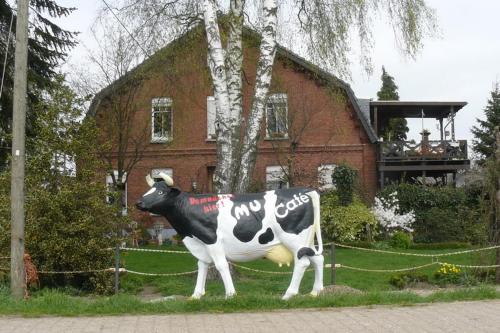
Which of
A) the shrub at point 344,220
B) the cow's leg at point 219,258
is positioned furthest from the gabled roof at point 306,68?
the cow's leg at point 219,258

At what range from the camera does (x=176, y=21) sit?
16156mm

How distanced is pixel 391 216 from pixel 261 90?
13.3m

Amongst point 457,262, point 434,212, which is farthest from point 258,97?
point 434,212

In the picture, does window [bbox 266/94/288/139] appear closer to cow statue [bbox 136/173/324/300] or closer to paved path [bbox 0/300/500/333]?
cow statue [bbox 136/173/324/300]

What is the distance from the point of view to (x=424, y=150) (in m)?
29.7

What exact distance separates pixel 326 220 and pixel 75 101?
42.0ft

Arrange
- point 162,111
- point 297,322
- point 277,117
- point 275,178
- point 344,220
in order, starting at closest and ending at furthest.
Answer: point 297,322
point 162,111
point 344,220
point 277,117
point 275,178

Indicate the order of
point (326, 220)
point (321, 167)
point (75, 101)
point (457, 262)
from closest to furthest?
point (75, 101) < point (457, 262) < point (326, 220) < point (321, 167)

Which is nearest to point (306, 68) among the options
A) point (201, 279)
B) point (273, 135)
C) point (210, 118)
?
point (273, 135)

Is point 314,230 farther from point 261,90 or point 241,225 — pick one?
point 261,90

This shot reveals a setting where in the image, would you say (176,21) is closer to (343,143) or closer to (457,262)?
(457,262)

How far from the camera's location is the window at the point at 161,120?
79.0ft

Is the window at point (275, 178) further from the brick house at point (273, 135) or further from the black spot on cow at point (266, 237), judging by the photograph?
the black spot on cow at point (266, 237)

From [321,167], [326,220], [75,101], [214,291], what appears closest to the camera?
[214,291]
